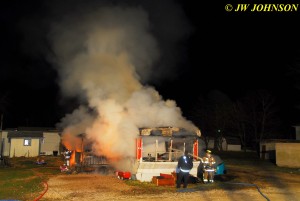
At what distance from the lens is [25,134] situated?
38312 millimetres

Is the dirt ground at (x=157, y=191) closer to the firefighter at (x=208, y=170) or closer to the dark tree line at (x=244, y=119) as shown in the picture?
the firefighter at (x=208, y=170)

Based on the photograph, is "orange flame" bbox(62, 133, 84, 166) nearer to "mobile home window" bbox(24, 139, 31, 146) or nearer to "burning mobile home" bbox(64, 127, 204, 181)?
"burning mobile home" bbox(64, 127, 204, 181)

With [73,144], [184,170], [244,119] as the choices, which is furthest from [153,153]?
[244,119]

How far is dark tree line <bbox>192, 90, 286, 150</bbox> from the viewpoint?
54.1 m

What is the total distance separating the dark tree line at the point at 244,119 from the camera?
54.1 m

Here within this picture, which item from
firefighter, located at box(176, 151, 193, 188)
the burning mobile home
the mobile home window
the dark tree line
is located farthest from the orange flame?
the dark tree line

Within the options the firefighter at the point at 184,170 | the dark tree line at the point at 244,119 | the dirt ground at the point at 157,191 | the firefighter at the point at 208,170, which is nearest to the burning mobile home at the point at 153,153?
the firefighter at the point at 208,170

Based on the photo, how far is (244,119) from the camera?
55.9 meters

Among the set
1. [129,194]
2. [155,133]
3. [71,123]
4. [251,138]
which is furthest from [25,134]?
[251,138]

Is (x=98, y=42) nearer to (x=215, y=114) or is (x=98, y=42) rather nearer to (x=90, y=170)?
(x=90, y=170)

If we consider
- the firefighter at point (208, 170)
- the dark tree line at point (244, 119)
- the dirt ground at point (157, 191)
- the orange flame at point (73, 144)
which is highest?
the dark tree line at point (244, 119)

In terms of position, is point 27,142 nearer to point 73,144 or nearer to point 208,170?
point 73,144

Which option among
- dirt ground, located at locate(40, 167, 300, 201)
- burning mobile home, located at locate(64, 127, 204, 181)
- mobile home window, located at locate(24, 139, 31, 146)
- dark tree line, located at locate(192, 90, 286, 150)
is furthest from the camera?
dark tree line, located at locate(192, 90, 286, 150)

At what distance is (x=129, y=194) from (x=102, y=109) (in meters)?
7.84
